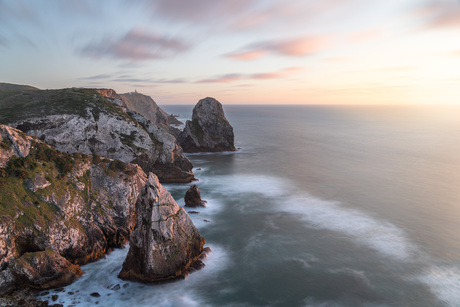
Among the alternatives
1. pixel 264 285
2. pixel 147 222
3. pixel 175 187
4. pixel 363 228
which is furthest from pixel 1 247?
pixel 363 228

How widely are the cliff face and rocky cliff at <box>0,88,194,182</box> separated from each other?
17.3m

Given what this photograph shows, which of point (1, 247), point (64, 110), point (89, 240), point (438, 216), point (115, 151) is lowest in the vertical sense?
point (438, 216)

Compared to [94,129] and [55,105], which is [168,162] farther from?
[55,105]

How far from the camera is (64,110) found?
50938mm

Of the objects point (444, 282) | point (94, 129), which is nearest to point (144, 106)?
point (94, 129)

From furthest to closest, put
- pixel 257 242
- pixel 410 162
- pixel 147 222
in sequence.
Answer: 1. pixel 410 162
2. pixel 257 242
3. pixel 147 222

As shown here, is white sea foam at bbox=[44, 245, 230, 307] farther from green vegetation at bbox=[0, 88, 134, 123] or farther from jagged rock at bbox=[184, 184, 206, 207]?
green vegetation at bbox=[0, 88, 134, 123]

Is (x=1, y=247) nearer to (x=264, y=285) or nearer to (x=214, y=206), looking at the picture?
(x=264, y=285)

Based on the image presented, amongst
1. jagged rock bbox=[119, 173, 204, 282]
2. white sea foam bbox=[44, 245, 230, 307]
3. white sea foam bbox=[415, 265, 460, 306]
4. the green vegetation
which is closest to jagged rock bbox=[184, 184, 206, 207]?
jagged rock bbox=[119, 173, 204, 282]

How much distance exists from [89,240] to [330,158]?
7645cm

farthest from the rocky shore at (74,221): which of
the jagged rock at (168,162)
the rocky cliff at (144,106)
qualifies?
the rocky cliff at (144,106)

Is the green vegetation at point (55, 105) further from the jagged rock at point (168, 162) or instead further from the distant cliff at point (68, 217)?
the distant cliff at point (68, 217)

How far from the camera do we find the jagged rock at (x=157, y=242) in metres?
24.6

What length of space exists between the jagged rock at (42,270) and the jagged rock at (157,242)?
4.60 meters
